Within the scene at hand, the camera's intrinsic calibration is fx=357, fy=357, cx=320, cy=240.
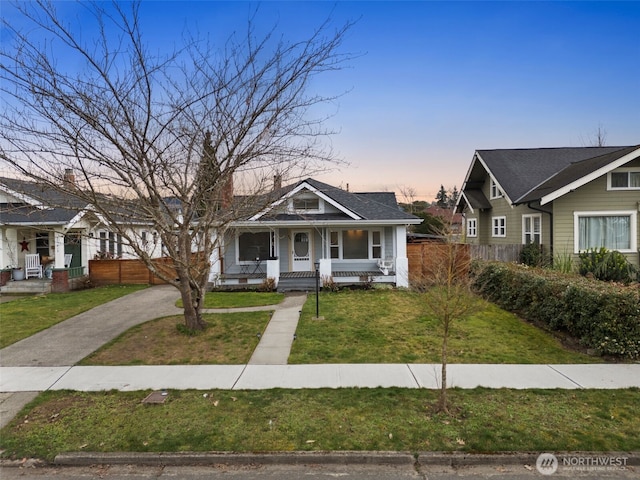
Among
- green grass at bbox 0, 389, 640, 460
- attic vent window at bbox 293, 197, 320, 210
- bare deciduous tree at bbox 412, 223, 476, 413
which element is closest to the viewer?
green grass at bbox 0, 389, 640, 460

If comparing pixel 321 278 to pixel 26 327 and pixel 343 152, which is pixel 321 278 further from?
pixel 26 327

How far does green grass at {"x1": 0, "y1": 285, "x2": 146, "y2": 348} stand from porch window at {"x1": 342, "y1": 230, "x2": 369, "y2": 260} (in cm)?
922

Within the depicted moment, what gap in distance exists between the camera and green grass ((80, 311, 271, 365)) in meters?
6.70

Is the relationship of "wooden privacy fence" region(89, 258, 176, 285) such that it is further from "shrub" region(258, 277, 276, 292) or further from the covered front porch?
"shrub" region(258, 277, 276, 292)

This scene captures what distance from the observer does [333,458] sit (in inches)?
145

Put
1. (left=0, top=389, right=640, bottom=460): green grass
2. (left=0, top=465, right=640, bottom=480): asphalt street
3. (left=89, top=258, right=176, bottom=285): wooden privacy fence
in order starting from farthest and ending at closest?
(left=89, top=258, right=176, bottom=285): wooden privacy fence → (left=0, top=389, right=640, bottom=460): green grass → (left=0, top=465, right=640, bottom=480): asphalt street

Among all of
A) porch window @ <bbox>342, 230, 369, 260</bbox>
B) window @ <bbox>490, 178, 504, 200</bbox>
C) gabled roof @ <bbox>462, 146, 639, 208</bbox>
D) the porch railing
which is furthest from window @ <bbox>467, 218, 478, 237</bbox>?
the porch railing

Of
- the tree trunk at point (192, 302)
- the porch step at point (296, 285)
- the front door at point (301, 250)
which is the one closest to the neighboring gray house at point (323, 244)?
the front door at point (301, 250)

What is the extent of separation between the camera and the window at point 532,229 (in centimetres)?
1573

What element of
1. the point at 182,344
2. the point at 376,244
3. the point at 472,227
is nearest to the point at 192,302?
the point at 182,344

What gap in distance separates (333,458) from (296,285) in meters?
10.5

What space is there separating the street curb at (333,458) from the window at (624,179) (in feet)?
45.7

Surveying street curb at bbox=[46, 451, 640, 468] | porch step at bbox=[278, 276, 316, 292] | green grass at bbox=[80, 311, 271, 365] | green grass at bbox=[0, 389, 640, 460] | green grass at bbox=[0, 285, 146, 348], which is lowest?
street curb at bbox=[46, 451, 640, 468]

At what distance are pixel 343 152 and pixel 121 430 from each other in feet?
19.8
